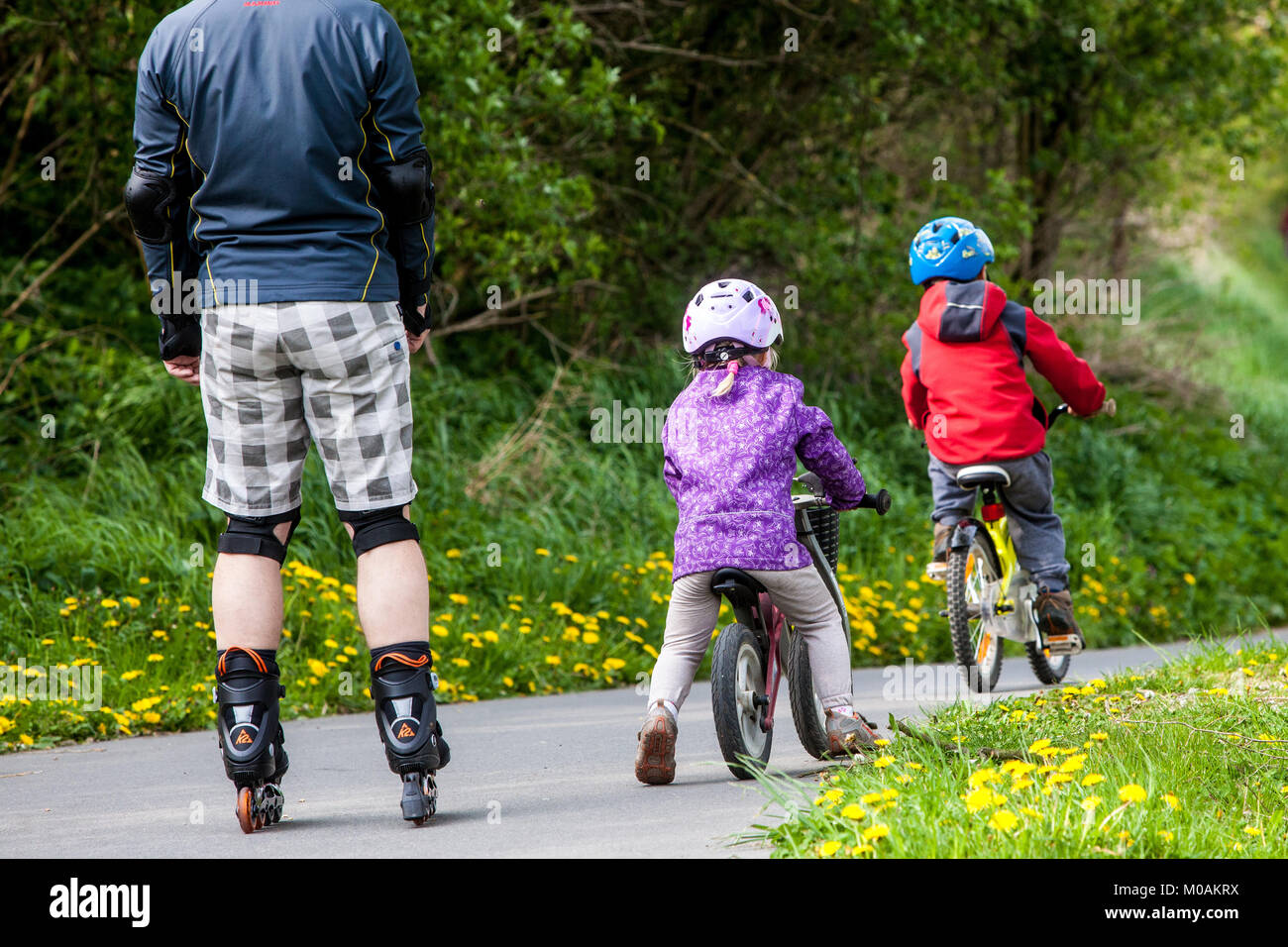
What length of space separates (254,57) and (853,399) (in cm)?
791

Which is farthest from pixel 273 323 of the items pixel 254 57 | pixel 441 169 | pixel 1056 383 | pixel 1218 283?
Result: pixel 1218 283

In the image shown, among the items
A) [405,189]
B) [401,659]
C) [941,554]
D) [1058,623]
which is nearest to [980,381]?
[941,554]

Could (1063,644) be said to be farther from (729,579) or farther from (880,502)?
(729,579)

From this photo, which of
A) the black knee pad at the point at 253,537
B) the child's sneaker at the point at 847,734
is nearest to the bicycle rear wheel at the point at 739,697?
the child's sneaker at the point at 847,734

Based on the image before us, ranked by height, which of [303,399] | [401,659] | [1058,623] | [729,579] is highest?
[303,399]

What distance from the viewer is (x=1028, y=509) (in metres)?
6.38

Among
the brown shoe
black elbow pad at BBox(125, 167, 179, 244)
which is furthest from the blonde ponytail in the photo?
the brown shoe

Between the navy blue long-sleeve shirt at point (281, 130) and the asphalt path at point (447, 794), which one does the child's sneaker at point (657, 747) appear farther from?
the navy blue long-sleeve shirt at point (281, 130)

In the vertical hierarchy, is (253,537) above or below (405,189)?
below

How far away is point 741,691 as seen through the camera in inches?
172

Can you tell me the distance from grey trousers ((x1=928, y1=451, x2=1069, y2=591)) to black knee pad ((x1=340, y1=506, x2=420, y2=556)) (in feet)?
9.93

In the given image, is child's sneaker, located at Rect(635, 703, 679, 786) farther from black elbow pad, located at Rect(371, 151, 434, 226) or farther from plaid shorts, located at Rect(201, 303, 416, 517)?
black elbow pad, located at Rect(371, 151, 434, 226)
